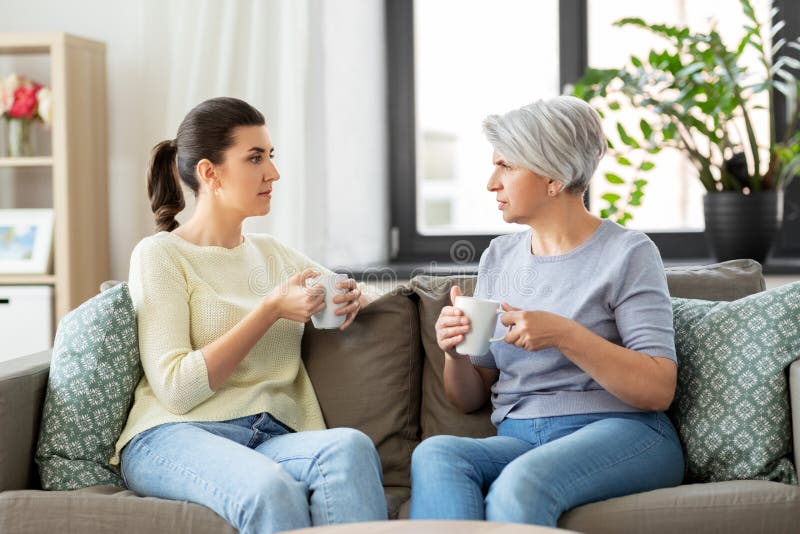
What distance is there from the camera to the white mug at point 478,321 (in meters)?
1.62

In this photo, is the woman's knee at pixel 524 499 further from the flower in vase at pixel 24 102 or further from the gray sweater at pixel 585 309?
the flower in vase at pixel 24 102

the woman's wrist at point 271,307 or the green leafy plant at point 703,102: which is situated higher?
the green leafy plant at point 703,102

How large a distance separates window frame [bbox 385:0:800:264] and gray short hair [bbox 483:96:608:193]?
63.3 inches

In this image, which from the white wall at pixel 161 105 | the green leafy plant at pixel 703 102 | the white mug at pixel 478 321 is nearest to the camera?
the white mug at pixel 478 321

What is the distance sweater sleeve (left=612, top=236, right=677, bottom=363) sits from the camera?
169cm

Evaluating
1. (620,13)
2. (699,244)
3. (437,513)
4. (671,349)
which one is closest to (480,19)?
(620,13)

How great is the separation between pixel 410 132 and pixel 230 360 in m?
1.87

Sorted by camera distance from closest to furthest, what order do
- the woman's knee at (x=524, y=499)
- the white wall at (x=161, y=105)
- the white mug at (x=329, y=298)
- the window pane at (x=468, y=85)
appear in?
the woman's knee at (x=524, y=499), the white mug at (x=329, y=298), the white wall at (x=161, y=105), the window pane at (x=468, y=85)

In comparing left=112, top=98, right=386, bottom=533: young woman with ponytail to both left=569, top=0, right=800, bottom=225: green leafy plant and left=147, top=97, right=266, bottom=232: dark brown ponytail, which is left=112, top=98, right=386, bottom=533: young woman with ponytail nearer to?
left=147, top=97, right=266, bottom=232: dark brown ponytail

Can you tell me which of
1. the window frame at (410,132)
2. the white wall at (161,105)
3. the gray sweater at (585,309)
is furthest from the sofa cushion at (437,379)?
the window frame at (410,132)

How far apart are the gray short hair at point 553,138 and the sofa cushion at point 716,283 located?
43 centimetres

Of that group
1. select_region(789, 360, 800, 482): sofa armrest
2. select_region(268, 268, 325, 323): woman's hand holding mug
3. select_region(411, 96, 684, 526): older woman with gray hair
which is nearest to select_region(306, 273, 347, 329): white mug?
select_region(268, 268, 325, 323): woman's hand holding mug

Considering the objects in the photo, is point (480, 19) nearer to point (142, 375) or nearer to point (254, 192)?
point (254, 192)

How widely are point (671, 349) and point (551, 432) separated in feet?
0.87
